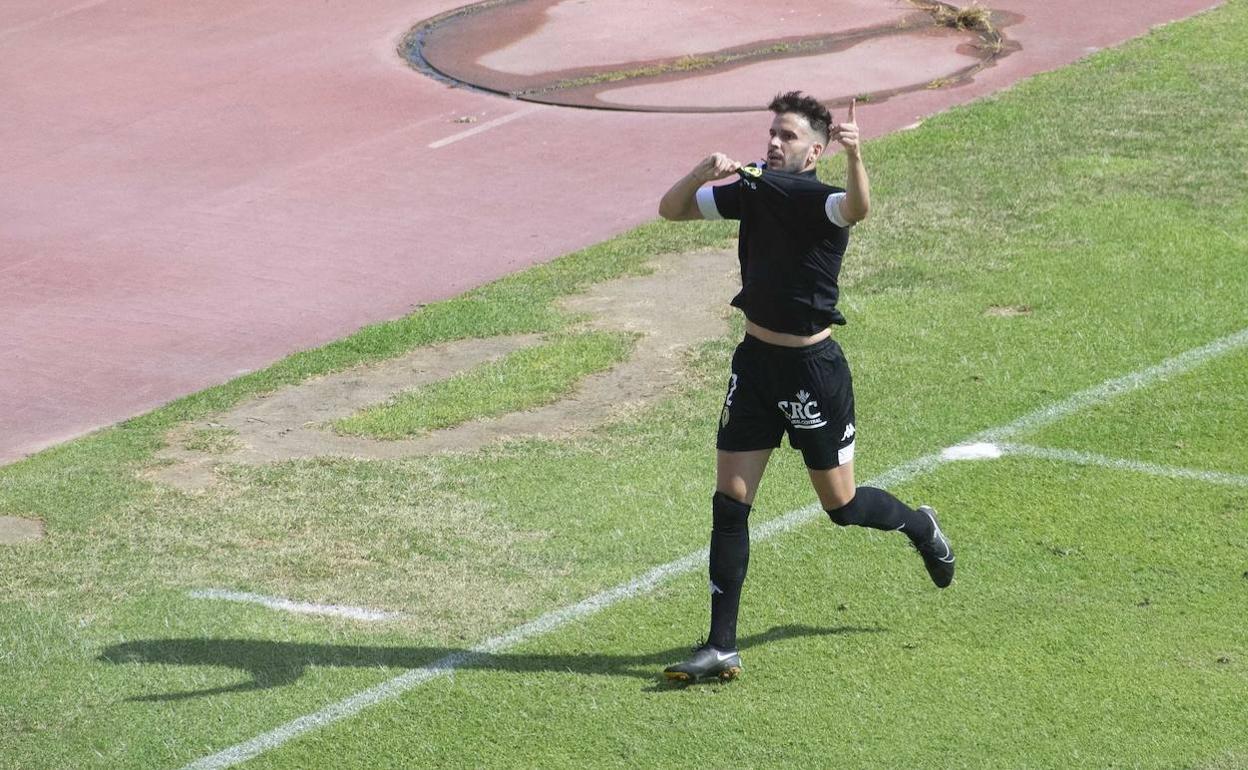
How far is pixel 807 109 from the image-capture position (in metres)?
6.30

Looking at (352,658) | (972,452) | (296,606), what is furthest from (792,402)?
(972,452)

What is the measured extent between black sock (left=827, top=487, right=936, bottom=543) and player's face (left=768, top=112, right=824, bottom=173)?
140cm

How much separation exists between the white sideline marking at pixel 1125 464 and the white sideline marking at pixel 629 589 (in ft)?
0.89

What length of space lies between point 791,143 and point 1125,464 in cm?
326

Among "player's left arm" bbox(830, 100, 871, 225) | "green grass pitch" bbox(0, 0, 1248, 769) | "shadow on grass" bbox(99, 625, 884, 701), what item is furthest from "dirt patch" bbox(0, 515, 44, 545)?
"player's left arm" bbox(830, 100, 871, 225)

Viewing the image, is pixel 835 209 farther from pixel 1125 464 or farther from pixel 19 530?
pixel 19 530

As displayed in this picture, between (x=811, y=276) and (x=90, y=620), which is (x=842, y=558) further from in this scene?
(x=90, y=620)

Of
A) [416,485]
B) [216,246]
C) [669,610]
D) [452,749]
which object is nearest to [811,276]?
[669,610]

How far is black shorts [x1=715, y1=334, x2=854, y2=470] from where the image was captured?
6426 millimetres

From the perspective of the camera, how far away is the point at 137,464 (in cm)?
935

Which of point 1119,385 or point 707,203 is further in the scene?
point 1119,385

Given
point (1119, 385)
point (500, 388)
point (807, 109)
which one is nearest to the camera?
point (807, 109)

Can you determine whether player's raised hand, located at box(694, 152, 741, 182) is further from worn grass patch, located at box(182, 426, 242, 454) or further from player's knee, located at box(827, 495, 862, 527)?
worn grass patch, located at box(182, 426, 242, 454)

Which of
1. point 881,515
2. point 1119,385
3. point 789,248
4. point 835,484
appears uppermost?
point 789,248
